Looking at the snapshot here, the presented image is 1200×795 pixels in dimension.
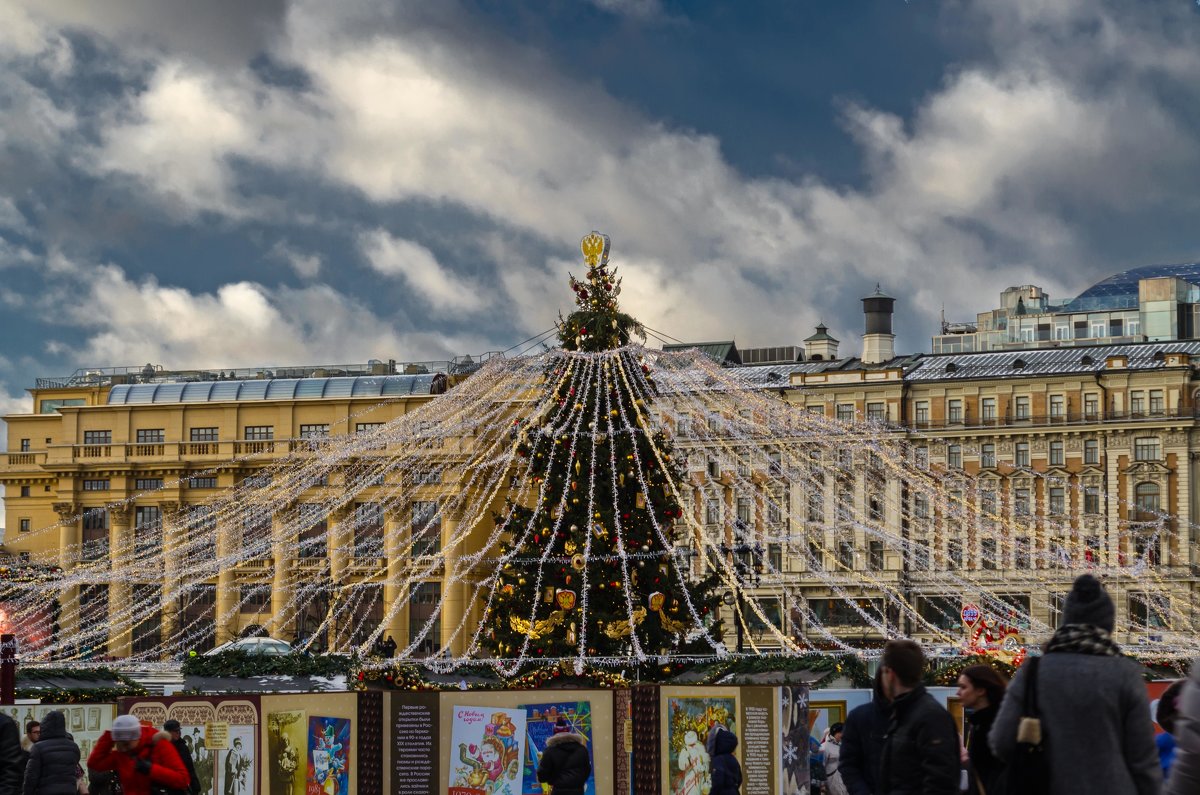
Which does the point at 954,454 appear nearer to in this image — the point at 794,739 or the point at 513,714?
the point at 794,739

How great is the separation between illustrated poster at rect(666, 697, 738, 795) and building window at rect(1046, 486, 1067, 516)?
66.5 meters

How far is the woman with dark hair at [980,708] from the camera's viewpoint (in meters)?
9.53

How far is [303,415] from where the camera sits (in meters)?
89.7

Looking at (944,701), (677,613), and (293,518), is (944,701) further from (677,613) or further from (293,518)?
(293,518)

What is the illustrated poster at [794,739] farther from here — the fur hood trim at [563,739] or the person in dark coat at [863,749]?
the person in dark coat at [863,749]

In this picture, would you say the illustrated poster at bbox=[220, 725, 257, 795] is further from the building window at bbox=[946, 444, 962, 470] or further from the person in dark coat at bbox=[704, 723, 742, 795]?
the building window at bbox=[946, 444, 962, 470]

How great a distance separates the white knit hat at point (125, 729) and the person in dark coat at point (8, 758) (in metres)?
1.09

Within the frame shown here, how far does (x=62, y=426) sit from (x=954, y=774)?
8782 centimetres

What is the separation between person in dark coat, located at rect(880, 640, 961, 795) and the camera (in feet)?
31.7

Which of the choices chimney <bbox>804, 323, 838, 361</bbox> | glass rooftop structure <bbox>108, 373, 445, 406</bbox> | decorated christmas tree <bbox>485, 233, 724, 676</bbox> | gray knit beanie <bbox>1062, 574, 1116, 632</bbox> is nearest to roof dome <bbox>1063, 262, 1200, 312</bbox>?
chimney <bbox>804, 323, 838, 361</bbox>

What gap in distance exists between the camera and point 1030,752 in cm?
841

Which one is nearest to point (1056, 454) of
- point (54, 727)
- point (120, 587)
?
point (120, 587)

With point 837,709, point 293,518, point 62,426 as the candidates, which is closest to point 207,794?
point 837,709

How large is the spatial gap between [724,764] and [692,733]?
17.5 inches
